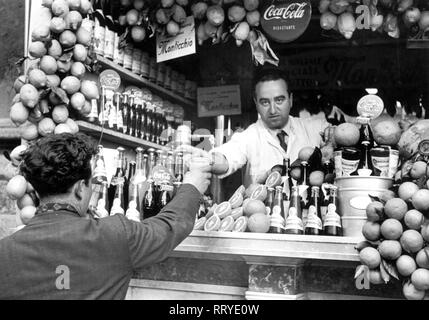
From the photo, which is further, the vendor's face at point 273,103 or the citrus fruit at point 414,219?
the vendor's face at point 273,103

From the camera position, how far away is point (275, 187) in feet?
11.2

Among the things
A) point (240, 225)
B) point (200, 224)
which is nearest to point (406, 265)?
point (240, 225)

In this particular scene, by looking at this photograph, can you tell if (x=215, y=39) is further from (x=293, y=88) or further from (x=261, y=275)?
(x=261, y=275)

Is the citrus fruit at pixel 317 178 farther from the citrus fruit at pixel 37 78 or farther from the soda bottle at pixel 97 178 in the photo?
the citrus fruit at pixel 37 78

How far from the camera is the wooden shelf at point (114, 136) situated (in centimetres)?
379

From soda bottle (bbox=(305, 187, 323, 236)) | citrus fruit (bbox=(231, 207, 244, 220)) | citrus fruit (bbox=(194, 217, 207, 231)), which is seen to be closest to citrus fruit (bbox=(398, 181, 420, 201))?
soda bottle (bbox=(305, 187, 323, 236))

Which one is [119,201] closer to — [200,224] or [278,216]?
[200,224]

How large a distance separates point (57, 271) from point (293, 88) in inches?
115

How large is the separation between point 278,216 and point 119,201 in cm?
104

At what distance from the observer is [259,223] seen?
3.12 m

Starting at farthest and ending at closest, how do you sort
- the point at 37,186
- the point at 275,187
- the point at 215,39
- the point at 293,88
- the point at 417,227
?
the point at 293,88, the point at 215,39, the point at 275,187, the point at 417,227, the point at 37,186

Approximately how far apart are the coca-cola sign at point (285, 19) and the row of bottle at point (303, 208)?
0.91 metres

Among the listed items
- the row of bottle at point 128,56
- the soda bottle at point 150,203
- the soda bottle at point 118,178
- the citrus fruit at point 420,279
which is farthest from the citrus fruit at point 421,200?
the row of bottle at point 128,56
